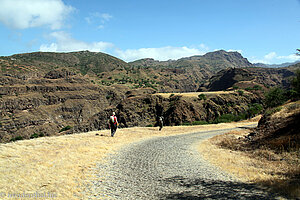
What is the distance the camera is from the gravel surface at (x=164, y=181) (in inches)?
213

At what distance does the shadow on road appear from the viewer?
509cm

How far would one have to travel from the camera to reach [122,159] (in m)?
9.45

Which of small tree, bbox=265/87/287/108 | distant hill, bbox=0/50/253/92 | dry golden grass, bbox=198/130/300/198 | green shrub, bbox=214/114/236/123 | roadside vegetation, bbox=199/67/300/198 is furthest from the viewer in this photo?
distant hill, bbox=0/50/253/92

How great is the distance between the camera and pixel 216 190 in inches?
222

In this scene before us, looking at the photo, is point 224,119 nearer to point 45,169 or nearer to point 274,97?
point 274,97

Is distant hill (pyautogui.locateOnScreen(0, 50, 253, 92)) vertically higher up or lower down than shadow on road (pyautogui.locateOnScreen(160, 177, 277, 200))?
higher up

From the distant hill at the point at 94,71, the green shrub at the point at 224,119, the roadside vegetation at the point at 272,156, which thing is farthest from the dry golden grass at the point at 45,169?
the distant hill at the point at 94,71

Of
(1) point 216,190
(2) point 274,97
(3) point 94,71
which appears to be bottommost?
(1) point 216,190

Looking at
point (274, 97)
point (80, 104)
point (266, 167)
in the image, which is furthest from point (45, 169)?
point (80, 104)

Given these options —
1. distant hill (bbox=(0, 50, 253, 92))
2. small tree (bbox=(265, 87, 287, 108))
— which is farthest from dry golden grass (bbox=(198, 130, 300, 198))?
distant hill (bbox=(0, 50, 253, 92))

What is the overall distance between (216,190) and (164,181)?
63.9 inches

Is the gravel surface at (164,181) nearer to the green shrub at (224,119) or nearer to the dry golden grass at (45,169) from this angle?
the dry golden grass at (45,169)

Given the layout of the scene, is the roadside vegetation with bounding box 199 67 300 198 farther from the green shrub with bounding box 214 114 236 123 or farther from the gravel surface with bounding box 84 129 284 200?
the green shrub with bounding box 214 114 236 123

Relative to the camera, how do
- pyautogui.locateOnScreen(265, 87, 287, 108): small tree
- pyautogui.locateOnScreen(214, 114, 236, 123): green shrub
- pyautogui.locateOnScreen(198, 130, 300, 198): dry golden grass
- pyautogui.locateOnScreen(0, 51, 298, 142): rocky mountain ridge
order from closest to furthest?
1. pyautogui.locateOnScreen(198, 130, 300, 198): dry golden grass
2. pyautogui.locateOnScreen(214, 114, 236, 123): green shrub
3. pyautogui.locateOnScreen(265, 87, 287, 108): small tree
4. pyautogui.locateOnScreen(0, 51, 298, 142): rocky mountain ridge
